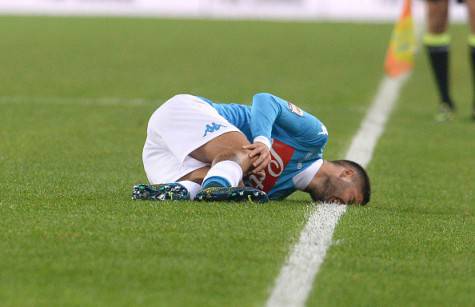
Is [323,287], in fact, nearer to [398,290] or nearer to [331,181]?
[398,290]

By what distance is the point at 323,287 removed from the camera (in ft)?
16.4

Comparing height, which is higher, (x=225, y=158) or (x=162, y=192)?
(x=225, y=158)

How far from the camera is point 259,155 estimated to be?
6.75 metres

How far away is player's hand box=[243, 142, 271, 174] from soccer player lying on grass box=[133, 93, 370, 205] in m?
0.02

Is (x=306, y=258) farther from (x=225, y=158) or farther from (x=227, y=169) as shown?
(x=225, y=158)

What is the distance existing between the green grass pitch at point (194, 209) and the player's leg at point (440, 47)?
0.83 ft

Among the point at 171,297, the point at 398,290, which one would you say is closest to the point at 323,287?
the point at 398,290

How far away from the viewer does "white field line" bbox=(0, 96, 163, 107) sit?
13125 mm

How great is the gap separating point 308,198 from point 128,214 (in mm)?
1724

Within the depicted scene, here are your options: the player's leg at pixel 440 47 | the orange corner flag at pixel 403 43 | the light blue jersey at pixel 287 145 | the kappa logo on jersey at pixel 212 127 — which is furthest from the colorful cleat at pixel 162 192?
the orange corner flag at pixel 403 43

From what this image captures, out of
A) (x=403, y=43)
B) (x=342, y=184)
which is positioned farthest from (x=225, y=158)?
(x=403, y=43)

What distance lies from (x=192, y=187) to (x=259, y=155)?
38 centimetres

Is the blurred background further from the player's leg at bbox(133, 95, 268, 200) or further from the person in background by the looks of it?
the player's leg at bbox(133, 95, 268, 200)

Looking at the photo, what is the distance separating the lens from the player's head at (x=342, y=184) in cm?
717
